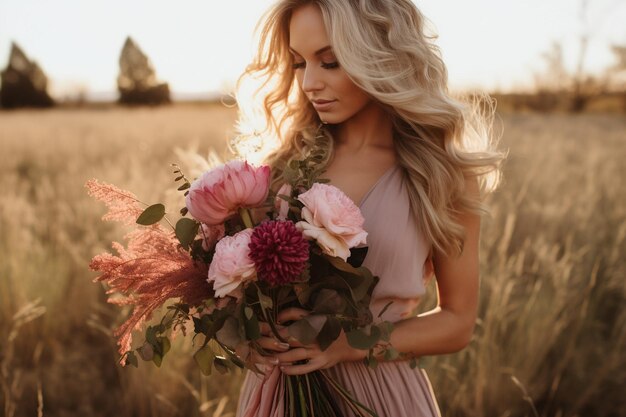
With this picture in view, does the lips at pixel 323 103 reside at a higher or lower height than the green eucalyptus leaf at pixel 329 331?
higher

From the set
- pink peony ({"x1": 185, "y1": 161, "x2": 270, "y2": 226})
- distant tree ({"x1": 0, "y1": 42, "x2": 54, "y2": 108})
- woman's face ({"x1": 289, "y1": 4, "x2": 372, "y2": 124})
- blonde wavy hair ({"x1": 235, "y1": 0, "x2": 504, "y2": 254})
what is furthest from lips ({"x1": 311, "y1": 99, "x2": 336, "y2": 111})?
distant tree ({"x1": 0, "y1": 42, "x2": 54, "y2": 108})

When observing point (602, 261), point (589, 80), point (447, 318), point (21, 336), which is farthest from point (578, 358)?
point (589, 80)

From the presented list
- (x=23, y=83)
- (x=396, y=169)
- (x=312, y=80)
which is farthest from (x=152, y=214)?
(x=23, y=83)

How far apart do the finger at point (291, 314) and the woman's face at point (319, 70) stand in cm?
73

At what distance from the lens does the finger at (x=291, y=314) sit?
1214 millimetres

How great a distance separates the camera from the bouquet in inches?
44.2

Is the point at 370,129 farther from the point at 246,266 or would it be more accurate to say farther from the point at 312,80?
the point at 246,266

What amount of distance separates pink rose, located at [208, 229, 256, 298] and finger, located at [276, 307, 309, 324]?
0.14m

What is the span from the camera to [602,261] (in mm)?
4082

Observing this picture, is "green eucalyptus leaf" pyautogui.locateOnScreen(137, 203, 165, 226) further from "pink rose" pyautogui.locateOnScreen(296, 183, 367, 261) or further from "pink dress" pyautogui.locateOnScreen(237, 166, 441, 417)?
"pink dress" pyautogui.locateOnScreen(237, 166, 441, 417)

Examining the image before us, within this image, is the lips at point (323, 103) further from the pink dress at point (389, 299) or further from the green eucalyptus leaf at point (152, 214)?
the green eucalyptus leaf at point (152, 214)

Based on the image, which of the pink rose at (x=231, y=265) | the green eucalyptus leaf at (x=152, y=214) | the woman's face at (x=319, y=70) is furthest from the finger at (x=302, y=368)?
the woman's face at (x=319, y=70)

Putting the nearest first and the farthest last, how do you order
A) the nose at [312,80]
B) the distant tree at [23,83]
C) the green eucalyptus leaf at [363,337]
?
1. the green eucalyptus leaf at [363,337]
2. the nose at [312,80]
3. the distant tree at [23,83]

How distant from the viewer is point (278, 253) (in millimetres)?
1093
